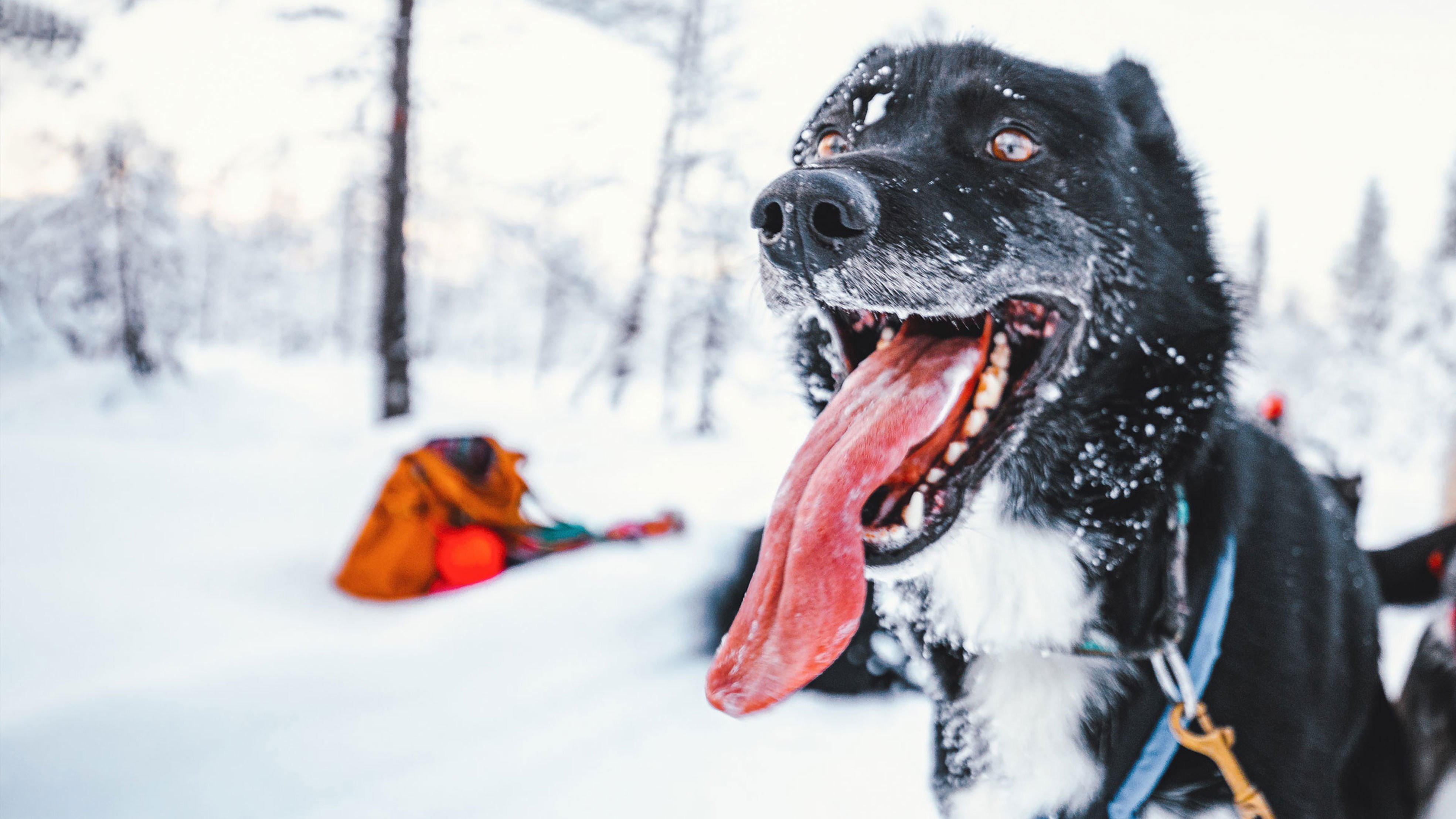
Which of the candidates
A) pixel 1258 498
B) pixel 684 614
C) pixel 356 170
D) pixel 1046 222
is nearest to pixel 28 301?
pixel 684 614

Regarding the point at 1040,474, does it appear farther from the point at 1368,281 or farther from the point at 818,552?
the point at 1368,281

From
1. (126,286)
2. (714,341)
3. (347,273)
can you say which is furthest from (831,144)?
(347,273)

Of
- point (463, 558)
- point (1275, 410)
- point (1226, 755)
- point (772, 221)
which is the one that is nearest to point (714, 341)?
point (1275, 410)

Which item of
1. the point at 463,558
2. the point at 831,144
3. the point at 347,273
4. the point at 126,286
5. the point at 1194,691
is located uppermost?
the point at 831,144

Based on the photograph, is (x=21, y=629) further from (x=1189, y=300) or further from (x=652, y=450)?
(x=652, y=450)

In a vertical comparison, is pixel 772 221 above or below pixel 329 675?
above

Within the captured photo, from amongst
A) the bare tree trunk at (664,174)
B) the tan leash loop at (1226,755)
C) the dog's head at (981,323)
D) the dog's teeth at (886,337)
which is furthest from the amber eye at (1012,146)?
the bare tree trunk at (664,174)

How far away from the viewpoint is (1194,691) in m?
1.25

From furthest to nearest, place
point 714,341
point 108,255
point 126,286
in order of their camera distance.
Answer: point 714,341 → point 126,286 → point 108,255

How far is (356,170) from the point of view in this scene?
8719 mm

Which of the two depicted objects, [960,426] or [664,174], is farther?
[664,174]

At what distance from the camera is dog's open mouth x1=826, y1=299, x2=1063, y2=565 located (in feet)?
3.98

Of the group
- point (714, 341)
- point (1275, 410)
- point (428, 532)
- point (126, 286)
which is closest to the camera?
point (428, 532)

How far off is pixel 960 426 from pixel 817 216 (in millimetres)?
490
